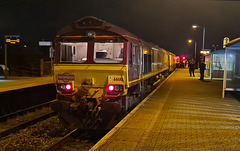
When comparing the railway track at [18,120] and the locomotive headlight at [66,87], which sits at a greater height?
the locomotive headlight at [66,87]

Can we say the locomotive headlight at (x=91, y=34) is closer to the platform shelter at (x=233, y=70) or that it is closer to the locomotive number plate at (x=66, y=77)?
the locomotive number plate at (x=66, y=77)

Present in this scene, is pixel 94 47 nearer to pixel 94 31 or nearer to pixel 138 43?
pixel 94 31

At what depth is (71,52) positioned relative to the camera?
26.6ft

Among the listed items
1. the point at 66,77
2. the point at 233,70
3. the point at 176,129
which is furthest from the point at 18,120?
the point at 233,70

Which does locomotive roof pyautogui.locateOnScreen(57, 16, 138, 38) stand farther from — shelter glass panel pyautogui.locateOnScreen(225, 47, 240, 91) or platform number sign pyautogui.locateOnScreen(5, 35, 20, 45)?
platform number sign pyautogui.locateOnScreen(5, 35, 20, 45)

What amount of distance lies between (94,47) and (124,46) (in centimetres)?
96

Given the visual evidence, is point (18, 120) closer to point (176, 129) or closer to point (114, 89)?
point (114, 89)

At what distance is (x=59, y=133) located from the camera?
8.67 m

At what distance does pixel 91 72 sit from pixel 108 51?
2.83 ft

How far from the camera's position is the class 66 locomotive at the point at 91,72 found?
24.8 feet

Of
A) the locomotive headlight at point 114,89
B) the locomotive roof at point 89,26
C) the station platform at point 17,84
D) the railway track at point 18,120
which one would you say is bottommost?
the railway track at point 18,120

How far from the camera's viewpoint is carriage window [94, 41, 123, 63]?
7816 millimetres

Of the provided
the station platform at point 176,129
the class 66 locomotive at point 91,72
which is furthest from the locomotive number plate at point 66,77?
the station platform at point 176,129

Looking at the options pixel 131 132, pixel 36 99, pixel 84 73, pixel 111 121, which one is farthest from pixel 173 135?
pixel 36 99
